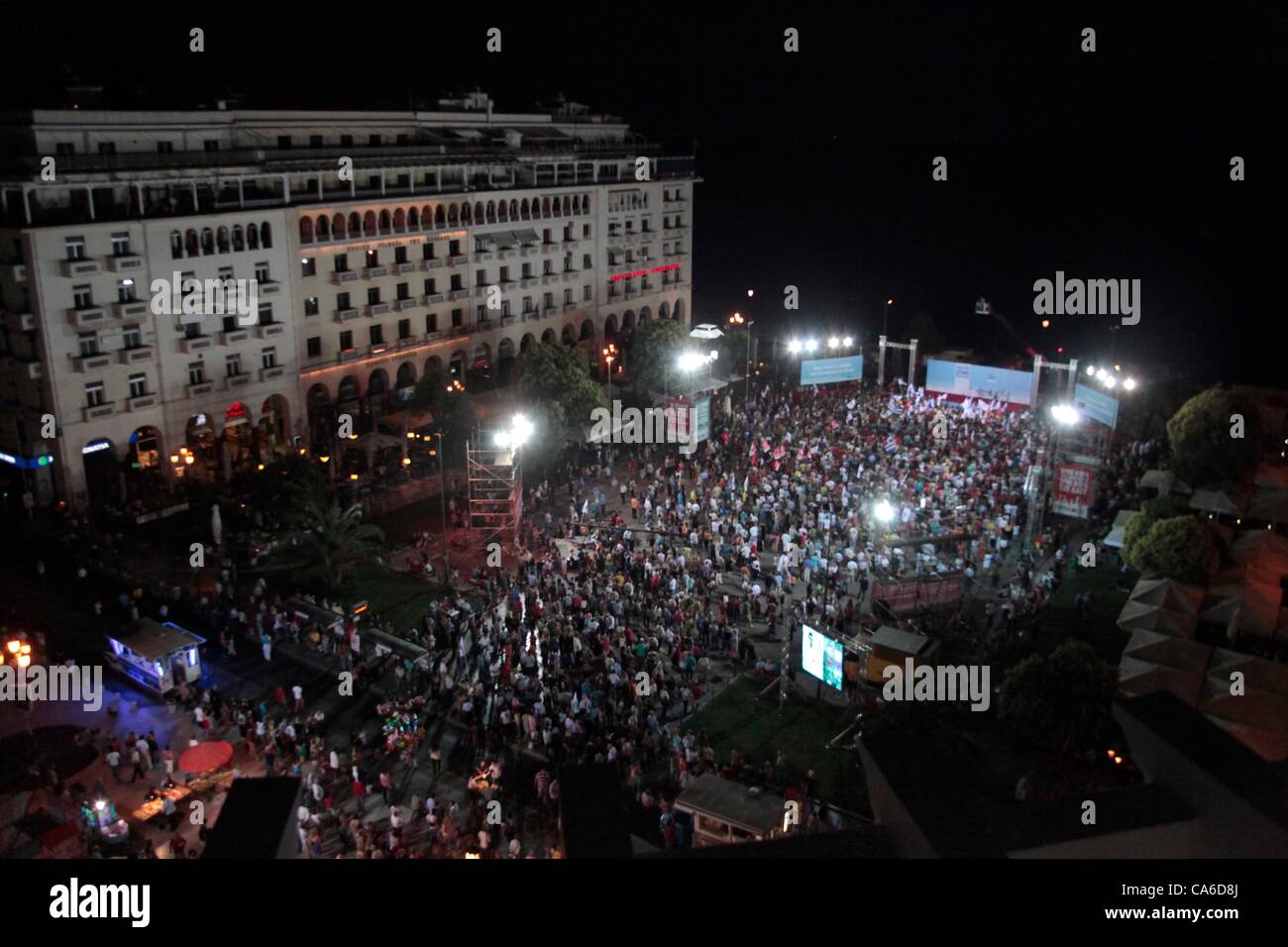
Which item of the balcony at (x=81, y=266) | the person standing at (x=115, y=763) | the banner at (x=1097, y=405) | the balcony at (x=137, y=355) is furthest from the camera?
the banner at (x=1097, y=405)

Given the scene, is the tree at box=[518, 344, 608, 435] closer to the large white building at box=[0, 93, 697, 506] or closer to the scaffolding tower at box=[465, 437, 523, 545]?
the scaffolding tower at box=[465, 437, 523, 545]

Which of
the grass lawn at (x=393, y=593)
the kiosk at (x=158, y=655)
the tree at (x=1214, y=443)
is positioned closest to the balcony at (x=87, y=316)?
the grass lawn at (x=393, y=593)

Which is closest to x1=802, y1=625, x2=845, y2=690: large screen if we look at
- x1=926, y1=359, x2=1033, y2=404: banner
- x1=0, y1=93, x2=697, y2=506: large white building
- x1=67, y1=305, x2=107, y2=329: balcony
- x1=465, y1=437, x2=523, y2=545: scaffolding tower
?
x1=465, y1=437, x2=523, y2=545: scaffolding tower

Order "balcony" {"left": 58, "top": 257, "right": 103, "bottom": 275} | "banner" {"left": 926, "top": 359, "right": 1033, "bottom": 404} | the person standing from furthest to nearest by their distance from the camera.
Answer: "banner" {"left": 926, "top": 359, "right": 1033, "bottom": 404}, "balcony" {"left": 58, "top": 257, "right": 103, "bottom": 275}, the person standing

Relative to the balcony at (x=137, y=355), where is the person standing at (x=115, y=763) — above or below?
below

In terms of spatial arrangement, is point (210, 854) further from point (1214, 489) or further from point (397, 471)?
point (397, 471)

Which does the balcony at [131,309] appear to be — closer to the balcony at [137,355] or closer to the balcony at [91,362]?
the balcony at [137,355]

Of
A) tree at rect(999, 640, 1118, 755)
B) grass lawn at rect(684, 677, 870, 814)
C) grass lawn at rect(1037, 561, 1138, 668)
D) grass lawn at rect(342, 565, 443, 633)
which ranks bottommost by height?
grass lawn at rect(684, 677, 870, 814)

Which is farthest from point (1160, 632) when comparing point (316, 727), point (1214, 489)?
point (316, 727)
